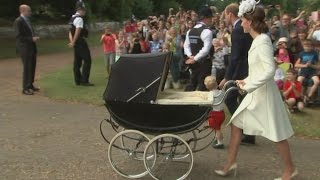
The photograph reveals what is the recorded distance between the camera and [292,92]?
10.0 m

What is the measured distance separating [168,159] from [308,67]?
519cm

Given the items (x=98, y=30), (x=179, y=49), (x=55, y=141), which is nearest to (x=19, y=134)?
(x=55, y=141)

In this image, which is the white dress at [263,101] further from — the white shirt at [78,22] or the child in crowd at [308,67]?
the white shirt at [78,22]

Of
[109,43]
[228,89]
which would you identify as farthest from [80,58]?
[228,89]

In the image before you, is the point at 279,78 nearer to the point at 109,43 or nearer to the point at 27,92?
the point at 27,92

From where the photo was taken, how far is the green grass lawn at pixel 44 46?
75.1ft

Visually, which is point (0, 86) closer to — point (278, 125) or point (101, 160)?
point (101, 160)

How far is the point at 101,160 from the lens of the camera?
7023mm

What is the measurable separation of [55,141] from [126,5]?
90.3ft

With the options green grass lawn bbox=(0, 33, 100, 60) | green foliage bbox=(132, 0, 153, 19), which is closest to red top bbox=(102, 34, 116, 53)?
green grass lawn bbox=(0, 33, 100, 60)

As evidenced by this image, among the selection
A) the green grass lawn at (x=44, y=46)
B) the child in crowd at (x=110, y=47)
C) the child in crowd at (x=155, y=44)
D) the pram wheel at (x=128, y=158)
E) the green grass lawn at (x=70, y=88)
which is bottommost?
the green grass lawn at (x=44, y=46)

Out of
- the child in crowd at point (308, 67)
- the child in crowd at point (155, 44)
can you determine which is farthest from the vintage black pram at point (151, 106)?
the child in crowd at point (155, 44)

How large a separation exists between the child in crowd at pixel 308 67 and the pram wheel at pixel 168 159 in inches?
164

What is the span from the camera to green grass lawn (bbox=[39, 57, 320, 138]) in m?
8.97
